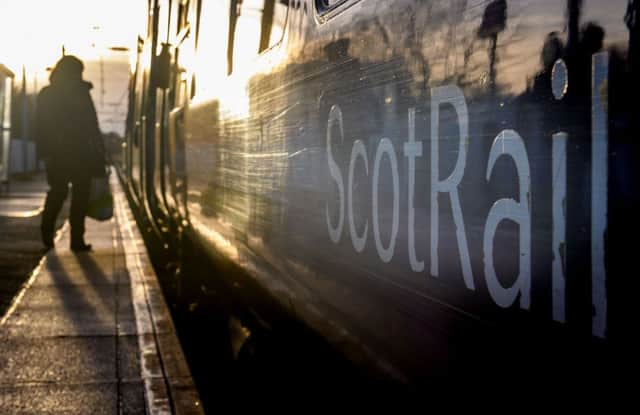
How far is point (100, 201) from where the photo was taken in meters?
10.5

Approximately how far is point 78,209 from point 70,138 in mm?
644

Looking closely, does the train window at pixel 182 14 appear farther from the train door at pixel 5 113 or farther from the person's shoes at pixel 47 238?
the train door at pixel 5 113

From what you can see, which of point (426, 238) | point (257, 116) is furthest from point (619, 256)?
point (257, 116)

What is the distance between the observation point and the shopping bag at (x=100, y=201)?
10.3 m

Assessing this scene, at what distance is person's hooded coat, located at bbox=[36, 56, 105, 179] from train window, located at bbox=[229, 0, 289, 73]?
5633mm

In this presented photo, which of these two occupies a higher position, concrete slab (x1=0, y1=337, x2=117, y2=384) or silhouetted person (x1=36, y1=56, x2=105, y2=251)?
silhouetted person (x1=36, y1=56, x2=105, y2=251)

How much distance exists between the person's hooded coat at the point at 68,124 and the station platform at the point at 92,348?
4.57ft

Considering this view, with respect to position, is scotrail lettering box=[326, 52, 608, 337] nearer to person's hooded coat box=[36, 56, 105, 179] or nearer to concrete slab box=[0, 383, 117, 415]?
concrete slab box=[0, 383, 117, 415]

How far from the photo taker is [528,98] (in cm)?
140

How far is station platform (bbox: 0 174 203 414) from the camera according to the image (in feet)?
13.5

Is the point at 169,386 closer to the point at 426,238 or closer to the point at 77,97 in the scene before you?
the point at 426,238

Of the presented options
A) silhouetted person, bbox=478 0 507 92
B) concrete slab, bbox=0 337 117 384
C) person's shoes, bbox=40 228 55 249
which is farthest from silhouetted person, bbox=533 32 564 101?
person's shoes, bbox=40 228 55 249

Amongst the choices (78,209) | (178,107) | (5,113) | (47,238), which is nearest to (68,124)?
(78,209)

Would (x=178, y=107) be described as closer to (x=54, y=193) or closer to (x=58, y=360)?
(x=58, y=360)
